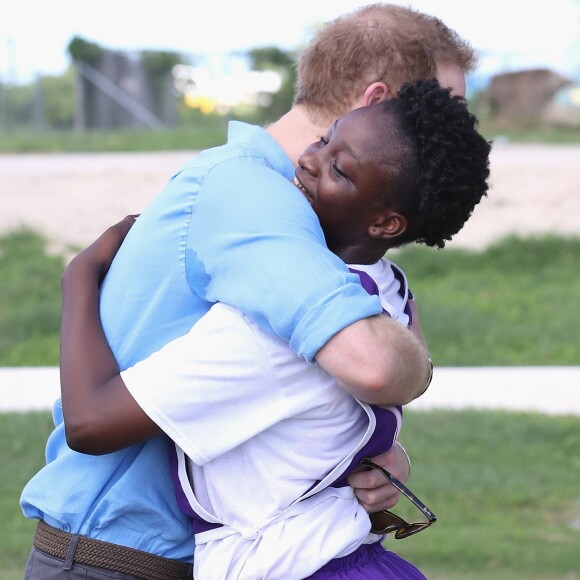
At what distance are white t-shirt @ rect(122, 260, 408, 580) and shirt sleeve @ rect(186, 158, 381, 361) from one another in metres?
0.06

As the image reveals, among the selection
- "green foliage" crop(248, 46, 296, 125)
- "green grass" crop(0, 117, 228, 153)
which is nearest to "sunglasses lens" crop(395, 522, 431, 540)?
"green grass" crop(0, 117, 228, 153)

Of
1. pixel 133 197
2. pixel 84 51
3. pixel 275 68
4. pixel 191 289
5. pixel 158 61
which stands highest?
pixel 191 289

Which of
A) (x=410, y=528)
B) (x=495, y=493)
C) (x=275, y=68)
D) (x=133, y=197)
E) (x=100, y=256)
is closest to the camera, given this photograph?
(x=410, y=528)

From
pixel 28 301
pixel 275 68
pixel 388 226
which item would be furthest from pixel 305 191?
pixel 275 68

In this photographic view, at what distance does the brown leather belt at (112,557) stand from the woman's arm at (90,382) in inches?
Result: 10.0

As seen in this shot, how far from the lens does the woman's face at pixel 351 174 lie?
7.05 ft

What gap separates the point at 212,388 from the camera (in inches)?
78.3

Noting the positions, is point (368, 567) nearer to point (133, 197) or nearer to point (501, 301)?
point (501, 301)

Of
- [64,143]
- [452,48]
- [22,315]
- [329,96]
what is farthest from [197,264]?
[64,143]

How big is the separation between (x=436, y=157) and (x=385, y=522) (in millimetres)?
753

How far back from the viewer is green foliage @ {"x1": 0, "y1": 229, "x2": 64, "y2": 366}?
9531 mm

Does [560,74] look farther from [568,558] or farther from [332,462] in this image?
[332,462]

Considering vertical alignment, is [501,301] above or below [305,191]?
below

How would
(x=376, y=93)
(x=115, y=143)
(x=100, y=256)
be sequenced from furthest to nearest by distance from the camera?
(x=115, y=143), (x=376, y=93), (x=100, y=256)
